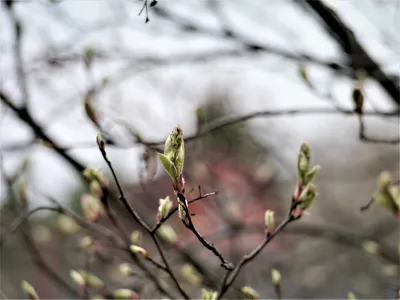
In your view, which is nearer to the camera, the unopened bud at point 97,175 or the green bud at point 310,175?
the green bud at point 310,175

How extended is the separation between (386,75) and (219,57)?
34.0 inches

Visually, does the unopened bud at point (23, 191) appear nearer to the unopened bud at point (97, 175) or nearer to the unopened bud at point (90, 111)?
the unopened bud at point (90, 111)

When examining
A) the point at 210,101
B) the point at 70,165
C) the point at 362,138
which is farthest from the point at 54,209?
the point at 210,101

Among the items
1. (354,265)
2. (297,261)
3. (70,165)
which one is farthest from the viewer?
(354,265)

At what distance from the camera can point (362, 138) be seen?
1855 millimetres

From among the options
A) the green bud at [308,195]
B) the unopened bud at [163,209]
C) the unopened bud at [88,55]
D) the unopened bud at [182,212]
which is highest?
the unopened bud at [88,55]

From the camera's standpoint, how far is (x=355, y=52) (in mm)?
2277

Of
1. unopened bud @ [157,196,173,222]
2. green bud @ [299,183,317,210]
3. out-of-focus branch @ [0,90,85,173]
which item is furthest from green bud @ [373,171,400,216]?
out-of-focus branch @ [0,90,85,173]

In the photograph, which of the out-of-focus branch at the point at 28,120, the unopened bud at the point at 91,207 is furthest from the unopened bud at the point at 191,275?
the out-of-focus branch at the point at 28,120

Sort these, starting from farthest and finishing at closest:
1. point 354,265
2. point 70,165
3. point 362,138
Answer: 1. point 354,265
2. point 70,165
3. point 362,138

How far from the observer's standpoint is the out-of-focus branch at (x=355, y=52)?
1.96 meters

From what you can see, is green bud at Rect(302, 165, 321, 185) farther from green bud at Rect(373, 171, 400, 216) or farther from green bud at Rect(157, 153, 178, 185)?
green bud at Rect(157, 153, 178, 185)

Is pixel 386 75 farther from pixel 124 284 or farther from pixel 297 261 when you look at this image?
pixel 297 261

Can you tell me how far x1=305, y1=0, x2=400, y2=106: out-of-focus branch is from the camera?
1957 millimetres
